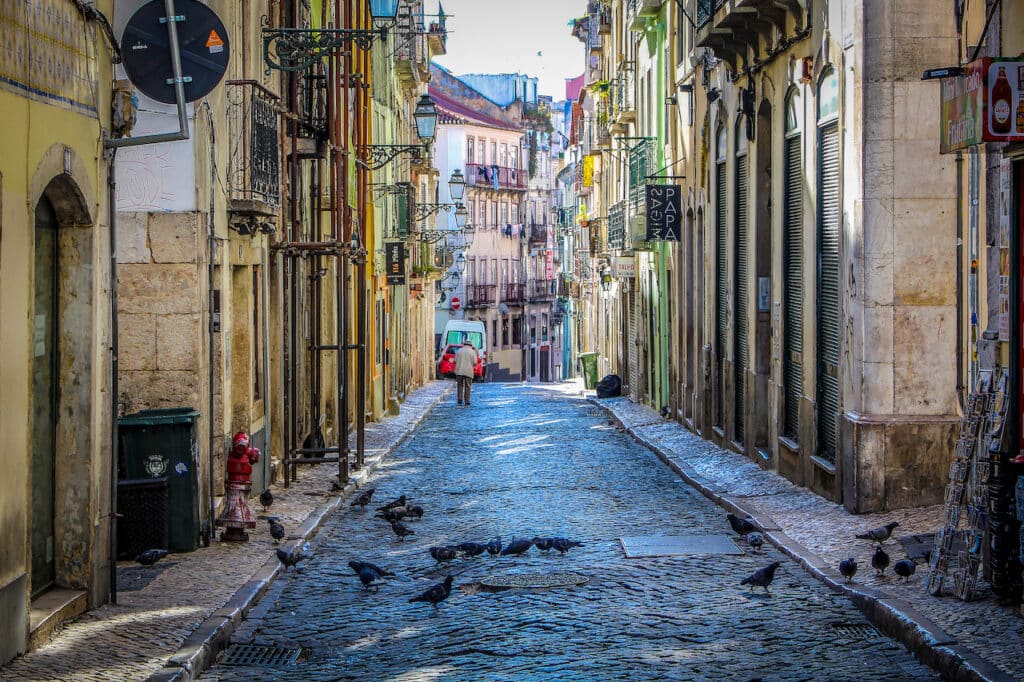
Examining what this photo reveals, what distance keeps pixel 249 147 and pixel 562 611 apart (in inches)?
275

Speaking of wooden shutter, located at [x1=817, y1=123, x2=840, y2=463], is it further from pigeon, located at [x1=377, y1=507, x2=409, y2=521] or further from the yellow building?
the yellow building

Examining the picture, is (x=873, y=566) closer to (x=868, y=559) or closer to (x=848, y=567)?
(x=848, y=567)

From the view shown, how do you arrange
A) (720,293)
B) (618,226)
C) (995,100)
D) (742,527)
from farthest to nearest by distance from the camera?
(618,226) → (720,293) → (742,527) → (995,100)

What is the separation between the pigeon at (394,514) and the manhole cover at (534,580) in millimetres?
2956

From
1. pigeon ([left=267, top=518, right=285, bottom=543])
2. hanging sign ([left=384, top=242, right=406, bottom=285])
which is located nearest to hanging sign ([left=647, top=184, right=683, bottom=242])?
hanging sign ([left=384, top=242, right=406, bottom=285])

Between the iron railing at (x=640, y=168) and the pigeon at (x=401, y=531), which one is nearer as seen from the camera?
the pigeon at (x=401, y=531)

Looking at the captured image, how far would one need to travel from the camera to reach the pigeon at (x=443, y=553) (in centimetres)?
1200

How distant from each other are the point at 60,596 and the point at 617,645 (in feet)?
11.6

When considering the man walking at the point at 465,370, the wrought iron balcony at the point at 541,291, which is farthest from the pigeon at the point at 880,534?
the wrought iron balcony at the point at 541,291

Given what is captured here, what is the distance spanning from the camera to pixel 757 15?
63.1ft

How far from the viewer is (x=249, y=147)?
1536 centimetres

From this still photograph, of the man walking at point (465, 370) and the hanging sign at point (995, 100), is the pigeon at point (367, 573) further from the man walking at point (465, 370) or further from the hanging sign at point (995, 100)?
the man walking at point (465, 370)

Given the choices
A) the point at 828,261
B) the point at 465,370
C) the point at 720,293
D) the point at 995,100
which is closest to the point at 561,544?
the point at 995,100

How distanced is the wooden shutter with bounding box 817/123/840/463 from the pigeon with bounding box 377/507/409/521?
4.49 meters
